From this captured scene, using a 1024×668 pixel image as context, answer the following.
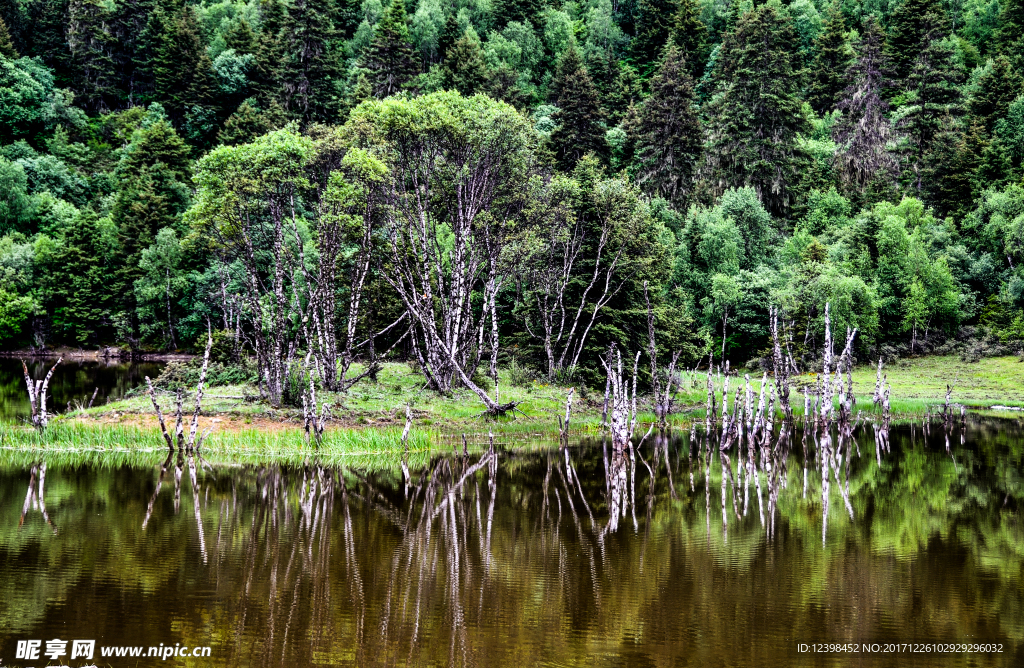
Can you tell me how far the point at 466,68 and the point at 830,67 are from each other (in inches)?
2040

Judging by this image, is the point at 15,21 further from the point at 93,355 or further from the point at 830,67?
the point at 830,67

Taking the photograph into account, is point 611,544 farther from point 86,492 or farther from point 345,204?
point 345,204

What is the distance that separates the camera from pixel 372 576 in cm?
1479

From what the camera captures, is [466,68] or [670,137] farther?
[466,68]

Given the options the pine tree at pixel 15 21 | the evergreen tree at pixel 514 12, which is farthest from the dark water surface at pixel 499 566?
the pine tree at pixel 15 21

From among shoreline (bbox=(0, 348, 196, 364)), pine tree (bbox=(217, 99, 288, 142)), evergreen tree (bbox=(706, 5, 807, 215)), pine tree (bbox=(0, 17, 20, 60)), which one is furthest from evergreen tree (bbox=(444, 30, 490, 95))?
pine tree (bbox=(0, 17, 20, 60))

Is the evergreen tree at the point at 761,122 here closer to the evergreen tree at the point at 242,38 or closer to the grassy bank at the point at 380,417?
the grassy bank at the point at 380,417

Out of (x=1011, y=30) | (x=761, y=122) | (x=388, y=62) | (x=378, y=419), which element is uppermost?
(x=1011, y=30)

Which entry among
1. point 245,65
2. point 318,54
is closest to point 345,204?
point 318,54

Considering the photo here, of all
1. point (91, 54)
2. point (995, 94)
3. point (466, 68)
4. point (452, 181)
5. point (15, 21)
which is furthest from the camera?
point (15, 21)

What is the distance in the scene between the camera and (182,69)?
109m

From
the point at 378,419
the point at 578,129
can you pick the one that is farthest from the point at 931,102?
the point at 378,419

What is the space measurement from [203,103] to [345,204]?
82.0 m

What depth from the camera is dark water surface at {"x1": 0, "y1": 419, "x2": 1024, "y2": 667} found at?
1175 cm
